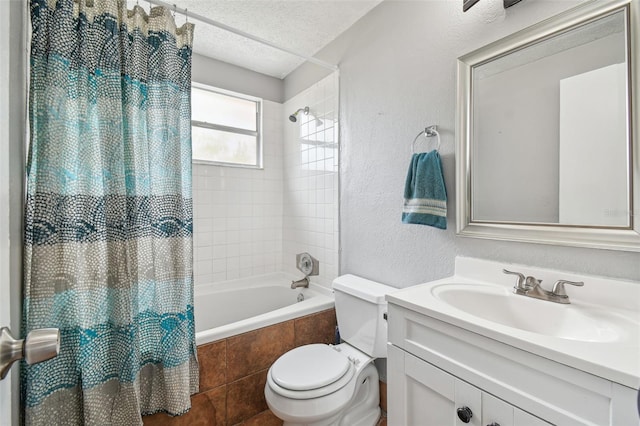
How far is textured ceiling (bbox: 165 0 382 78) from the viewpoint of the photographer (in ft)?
5.75

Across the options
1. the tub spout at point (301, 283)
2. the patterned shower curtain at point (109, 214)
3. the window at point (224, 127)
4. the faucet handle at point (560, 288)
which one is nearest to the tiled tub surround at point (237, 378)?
the patterned shower curtain at point (109, 214)

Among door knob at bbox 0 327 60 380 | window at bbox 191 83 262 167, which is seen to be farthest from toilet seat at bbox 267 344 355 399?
window at bbox 191 83 262 167

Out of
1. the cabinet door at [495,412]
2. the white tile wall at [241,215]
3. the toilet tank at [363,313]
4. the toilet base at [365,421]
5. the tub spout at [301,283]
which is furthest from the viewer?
the white tile wall at [241,215]

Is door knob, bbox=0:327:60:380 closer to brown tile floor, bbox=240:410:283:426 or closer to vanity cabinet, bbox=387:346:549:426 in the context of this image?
vanity cabinet, bbox=387:346:549:426

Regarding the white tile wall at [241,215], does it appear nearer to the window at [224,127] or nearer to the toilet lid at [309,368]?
the window at [224,127]

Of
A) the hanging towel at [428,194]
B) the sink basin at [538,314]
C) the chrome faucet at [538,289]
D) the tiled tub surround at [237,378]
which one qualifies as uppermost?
the hanging towel at [428,194]

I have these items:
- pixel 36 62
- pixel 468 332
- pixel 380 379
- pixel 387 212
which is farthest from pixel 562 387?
pixel 36 62

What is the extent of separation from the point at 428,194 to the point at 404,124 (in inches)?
18.3

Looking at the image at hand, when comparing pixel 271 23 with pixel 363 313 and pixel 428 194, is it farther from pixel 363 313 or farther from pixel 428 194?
pixel 363 313

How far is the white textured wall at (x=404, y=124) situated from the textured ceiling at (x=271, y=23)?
113 millimetres

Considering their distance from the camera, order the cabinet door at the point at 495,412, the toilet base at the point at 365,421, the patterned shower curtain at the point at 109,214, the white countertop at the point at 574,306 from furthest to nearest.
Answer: the toilet base at the point at 365,421 < the patterned shower curtain at the point at 109,214 < the cabinet door at the point at 495,412 < the white countertop at the point at 574,306

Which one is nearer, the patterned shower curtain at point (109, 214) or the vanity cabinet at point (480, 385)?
the vanity cabinet at point (480, 385)

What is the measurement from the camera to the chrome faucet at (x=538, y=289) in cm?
94

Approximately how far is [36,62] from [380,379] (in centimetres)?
218
